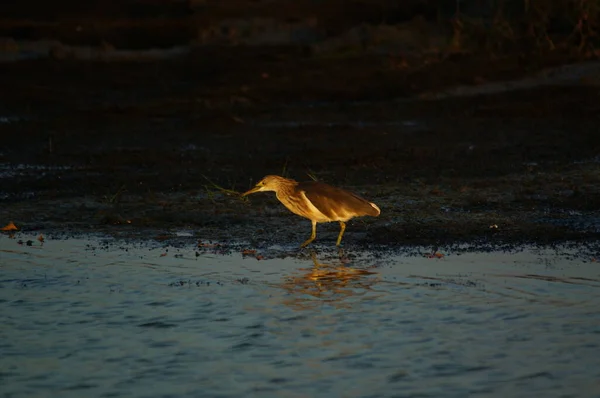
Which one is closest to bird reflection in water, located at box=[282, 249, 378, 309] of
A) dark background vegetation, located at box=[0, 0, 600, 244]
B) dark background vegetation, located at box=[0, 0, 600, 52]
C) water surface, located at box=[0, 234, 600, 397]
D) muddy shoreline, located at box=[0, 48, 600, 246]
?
water surface, located at box=[0, 234, 600, 397]

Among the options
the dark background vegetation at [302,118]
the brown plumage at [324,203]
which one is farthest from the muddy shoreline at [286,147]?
the brown plumage at [324,203]

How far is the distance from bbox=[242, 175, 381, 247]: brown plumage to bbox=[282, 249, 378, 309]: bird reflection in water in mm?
625

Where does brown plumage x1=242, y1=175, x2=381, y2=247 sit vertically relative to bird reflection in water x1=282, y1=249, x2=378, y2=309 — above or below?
above

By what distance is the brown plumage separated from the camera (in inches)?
458

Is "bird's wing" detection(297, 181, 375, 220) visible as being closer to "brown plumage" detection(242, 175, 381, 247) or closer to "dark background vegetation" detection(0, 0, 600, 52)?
"brown plumage" detection(242, 175, 381, 247)

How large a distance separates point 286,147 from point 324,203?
7.22 metres

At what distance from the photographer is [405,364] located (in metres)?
7.75

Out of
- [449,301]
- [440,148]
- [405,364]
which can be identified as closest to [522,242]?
[449,301]

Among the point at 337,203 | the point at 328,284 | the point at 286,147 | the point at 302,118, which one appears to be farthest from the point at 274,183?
the point at 302,118

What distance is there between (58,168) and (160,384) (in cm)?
1012

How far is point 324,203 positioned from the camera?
1168cm

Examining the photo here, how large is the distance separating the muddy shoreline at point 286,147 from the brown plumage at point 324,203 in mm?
434

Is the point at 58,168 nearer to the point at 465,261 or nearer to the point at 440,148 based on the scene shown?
the point at 440,148

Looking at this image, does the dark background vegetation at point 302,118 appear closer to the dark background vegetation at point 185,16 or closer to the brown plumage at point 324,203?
the dark background vegetation at point 185,16
